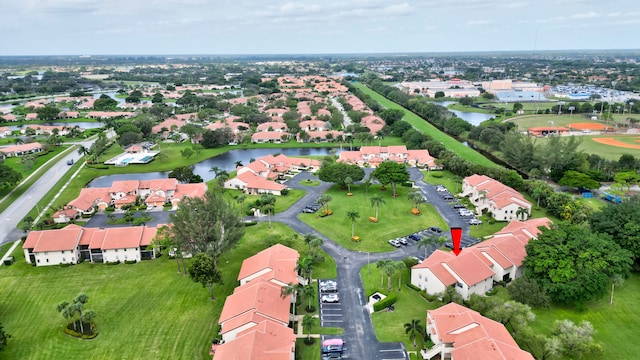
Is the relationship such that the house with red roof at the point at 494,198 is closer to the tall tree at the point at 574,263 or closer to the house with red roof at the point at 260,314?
the tall tree at the point at 574,263

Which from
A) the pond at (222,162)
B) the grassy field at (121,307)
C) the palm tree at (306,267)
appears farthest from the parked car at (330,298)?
the pond at (222,162)

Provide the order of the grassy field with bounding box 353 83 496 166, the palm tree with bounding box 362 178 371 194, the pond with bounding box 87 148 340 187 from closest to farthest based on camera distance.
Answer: the palm tree with bounding box 362 178 371 194, the pond with bounding box 87 148 340 187, the grassy field with bounding box 353 83 496 166

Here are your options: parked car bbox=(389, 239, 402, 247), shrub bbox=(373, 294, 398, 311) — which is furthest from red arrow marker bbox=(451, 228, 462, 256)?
shrub bbox=(373, 294, 398, 311)

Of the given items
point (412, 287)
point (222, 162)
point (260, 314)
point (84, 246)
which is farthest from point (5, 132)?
point (412, 287)

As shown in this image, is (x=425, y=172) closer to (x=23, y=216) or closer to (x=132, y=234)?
(x=132, y=234)

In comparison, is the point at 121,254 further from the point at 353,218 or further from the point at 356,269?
the point at 353,218

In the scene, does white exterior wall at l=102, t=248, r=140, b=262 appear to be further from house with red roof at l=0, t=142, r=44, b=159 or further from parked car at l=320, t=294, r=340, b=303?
house with red roof at l=0, t=142, r=44, b=159
